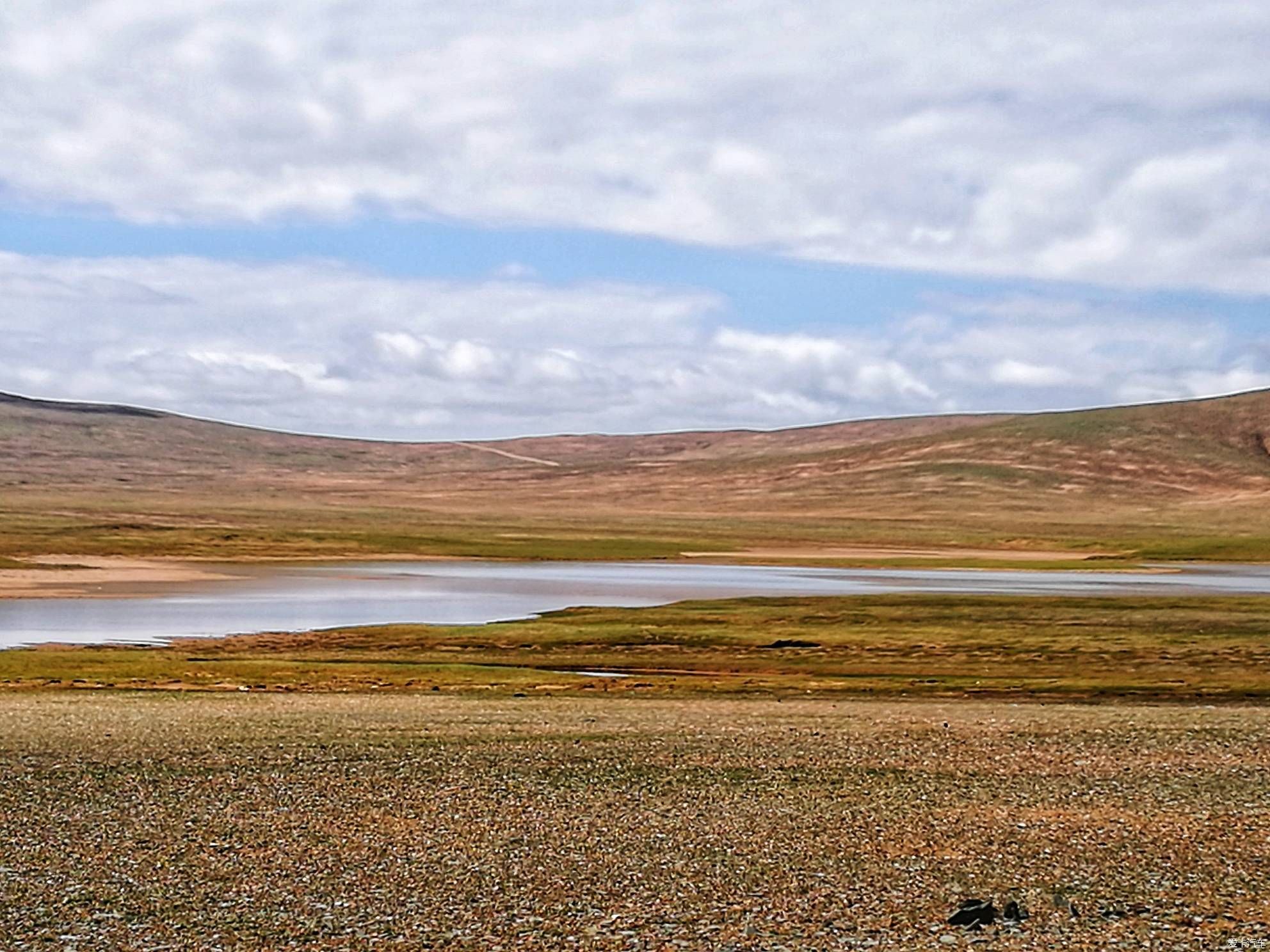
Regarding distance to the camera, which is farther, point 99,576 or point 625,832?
point 99,576

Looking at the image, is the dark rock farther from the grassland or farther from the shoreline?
the shoreline

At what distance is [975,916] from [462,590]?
65910 mm

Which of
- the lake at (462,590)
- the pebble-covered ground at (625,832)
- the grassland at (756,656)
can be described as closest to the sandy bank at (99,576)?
the lake at (462,590)

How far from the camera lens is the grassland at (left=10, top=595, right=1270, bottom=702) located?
3938 centimetres

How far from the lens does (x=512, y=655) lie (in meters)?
49.0

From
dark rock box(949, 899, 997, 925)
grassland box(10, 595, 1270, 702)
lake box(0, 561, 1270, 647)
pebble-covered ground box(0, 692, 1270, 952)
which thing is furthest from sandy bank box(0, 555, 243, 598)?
dark rock box(949, 899, 997, 925)

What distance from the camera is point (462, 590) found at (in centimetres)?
7956

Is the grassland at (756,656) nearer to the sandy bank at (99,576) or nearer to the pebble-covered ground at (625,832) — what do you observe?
the pebble-covered ground at (625,832)

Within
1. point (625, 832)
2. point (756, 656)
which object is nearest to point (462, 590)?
point (756, 656)

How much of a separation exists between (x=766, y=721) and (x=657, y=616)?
30749mm

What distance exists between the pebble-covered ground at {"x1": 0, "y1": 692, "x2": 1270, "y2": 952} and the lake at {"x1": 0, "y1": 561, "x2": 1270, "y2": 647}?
28.8m

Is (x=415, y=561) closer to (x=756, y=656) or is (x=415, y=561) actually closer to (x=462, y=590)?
(x=462, y=590)

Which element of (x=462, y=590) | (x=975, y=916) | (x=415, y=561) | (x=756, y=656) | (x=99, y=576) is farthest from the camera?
(x=415, y=561)

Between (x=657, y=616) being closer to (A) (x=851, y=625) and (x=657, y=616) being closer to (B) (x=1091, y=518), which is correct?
(A) (x=851, y=625)
